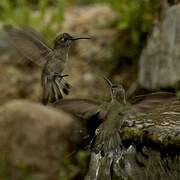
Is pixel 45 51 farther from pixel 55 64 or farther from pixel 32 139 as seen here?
pixel 32 139

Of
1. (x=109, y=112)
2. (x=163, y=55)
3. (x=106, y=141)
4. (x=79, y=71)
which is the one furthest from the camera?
(x=79, y=71)

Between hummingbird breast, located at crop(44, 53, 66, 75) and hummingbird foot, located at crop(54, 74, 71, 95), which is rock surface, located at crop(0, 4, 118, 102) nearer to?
hummingbird breast, located at crop(44, 53, 66, 75)

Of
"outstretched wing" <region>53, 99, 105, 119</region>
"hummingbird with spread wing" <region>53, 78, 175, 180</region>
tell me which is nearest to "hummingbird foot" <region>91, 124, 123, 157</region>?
"hummingbird with spread wing" <region>53, 78, 175, 180</region>

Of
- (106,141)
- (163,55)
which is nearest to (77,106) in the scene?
(106,141)

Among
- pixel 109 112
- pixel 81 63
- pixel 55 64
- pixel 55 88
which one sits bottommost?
pixel 109 112

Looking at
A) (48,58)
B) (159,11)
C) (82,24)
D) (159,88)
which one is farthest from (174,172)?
(82,24)

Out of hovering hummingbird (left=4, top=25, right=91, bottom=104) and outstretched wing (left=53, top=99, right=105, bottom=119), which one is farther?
hovering hummingbird (left=4, top=25, right=91, bottom=104)
